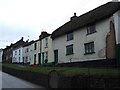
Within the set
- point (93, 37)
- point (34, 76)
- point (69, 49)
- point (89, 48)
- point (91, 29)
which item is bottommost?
point (34, 76)

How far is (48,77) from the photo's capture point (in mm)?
23703

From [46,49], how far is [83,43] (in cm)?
1516

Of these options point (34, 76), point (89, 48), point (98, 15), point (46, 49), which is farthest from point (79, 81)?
point (46, 49)

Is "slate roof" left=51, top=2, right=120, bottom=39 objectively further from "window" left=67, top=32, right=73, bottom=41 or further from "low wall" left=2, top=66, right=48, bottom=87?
"low wall" left=2, top=66, right=48, bottom=87

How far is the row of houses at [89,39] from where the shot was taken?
28.4 meters

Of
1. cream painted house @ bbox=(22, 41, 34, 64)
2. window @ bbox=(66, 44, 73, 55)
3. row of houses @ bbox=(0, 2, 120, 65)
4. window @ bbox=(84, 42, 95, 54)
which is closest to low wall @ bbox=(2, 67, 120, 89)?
row of houses @ bbox=(0, 2, 120, 65)

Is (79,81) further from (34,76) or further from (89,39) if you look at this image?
(89,39)

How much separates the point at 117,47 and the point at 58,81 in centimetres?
954

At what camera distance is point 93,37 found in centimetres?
3192

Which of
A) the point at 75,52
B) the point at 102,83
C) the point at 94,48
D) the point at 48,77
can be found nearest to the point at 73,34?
the point at 75,52

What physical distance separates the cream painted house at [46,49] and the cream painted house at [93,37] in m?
4.03

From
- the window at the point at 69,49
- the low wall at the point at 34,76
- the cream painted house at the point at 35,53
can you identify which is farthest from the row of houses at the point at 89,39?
the low wall at the point at 34,76

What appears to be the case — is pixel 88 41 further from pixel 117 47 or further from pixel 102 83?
pixel 102 83

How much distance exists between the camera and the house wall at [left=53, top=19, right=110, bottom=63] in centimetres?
→ 2981
